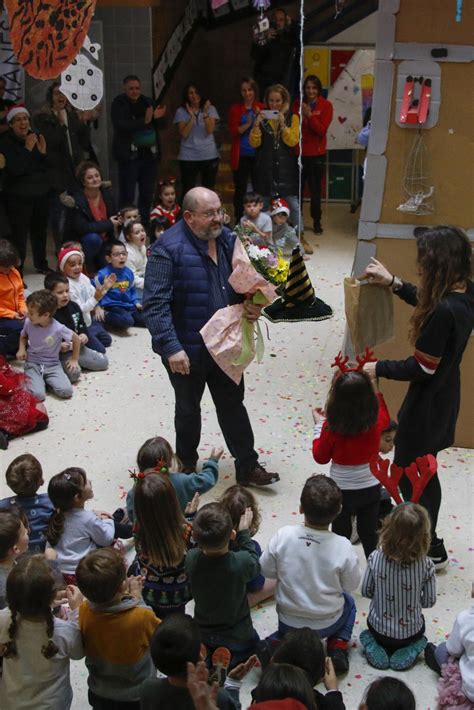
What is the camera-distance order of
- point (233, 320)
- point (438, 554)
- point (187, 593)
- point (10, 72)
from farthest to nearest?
point (10, 72), point (233, 320), point (438, 554), point (187, 593)

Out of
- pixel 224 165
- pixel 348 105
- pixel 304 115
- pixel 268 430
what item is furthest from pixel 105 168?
pixel 268 430

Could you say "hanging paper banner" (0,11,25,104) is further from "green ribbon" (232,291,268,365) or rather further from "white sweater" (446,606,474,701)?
Answer: "white sweater" (446,606,474,701)

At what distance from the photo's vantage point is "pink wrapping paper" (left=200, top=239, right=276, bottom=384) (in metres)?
4.86

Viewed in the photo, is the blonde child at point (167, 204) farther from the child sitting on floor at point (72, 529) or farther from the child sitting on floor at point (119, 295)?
the child sitting on floor at point (72, 529)

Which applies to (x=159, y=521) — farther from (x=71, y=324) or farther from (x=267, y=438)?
(x=71, y=324)

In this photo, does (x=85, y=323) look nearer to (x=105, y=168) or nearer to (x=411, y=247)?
(x=411, y=247)

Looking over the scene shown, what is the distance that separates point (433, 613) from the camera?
14.0ft

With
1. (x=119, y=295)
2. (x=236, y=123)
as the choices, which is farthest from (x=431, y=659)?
(x=236, y=123)

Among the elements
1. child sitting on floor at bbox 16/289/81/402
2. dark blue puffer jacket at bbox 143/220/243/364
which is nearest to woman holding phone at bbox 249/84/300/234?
child sitting on floor at bbox 16/289/81/402

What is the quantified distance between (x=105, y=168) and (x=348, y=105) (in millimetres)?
3164

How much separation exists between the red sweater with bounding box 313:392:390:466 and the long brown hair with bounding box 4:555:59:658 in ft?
4.88

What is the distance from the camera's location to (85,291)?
23.6ft

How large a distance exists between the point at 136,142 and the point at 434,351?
253 inches

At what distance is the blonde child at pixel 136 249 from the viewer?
8.10 meters
